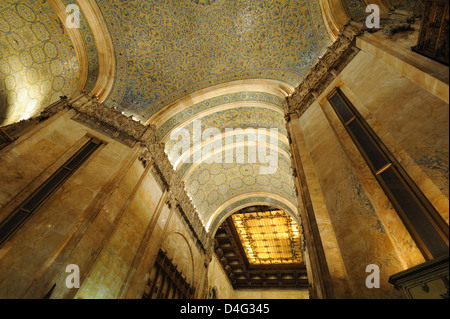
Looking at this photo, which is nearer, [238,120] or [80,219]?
[80,219]

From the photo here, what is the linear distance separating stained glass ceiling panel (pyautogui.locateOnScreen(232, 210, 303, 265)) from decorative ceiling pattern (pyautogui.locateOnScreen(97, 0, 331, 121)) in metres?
8.72

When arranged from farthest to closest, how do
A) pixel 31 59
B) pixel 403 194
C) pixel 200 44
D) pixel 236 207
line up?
pixel 236 207 < pixel 200 44 < pixel 31 59 < pixel 403 194

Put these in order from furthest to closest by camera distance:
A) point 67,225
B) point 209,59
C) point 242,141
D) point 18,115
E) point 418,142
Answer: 1. point 242,141
2. point 209,59
3. point 18,115
4. point 67,225
5. point 418,142

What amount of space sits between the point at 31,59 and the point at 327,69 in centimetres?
944

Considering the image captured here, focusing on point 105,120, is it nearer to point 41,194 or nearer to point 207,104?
point 41,194

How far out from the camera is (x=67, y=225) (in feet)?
14.0

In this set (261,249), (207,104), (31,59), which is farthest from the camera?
(261,249)

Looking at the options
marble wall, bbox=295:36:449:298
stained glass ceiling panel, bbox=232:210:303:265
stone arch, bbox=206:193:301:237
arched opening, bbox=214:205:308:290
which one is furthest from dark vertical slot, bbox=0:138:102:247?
stained glass ceiling panel, bbox=232:210:303:265

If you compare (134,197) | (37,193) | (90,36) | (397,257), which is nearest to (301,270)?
(134,197)

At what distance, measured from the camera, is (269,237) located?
48.1ft

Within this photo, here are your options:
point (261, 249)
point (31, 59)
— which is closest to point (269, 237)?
point (261, 249)

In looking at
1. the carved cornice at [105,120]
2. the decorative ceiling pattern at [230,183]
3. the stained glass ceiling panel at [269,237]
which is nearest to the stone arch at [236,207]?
the decorative ceiling pattern at [230,183]
